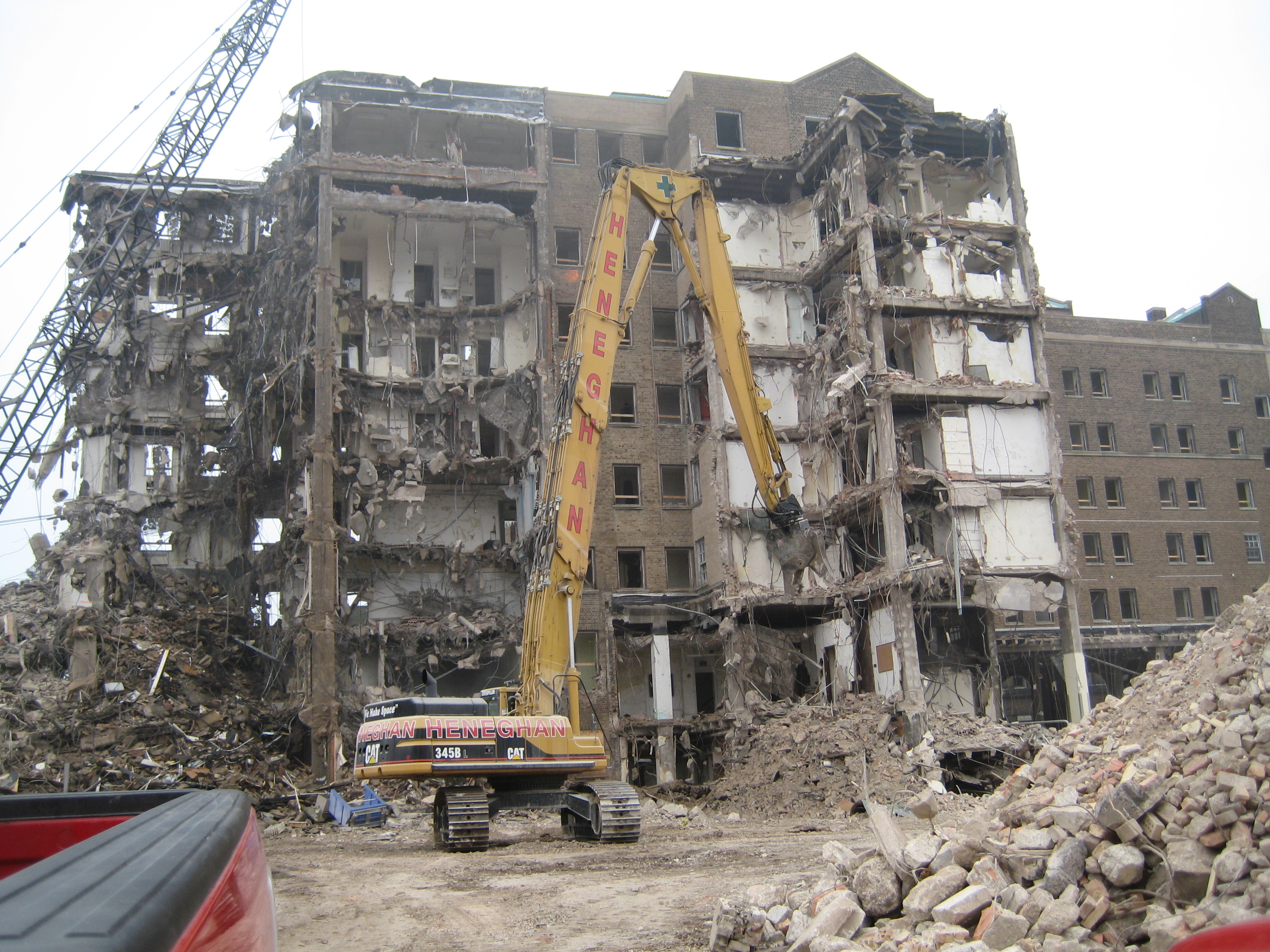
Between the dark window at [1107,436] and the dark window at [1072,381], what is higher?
the dark window at [1072,381]

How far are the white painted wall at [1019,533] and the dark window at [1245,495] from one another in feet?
102

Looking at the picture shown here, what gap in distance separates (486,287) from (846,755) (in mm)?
21618

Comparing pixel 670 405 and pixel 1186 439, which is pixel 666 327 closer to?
pixel 670 405

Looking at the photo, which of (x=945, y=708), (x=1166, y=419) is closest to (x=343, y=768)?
(x=945, y=708)

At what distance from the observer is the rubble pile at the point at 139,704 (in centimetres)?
2697

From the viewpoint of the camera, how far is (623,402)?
131 feet

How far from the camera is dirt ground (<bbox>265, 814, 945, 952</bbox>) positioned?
1107 cm

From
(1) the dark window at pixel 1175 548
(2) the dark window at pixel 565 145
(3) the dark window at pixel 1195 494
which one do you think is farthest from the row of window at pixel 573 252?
(3) the dark window at pixel 1195 494

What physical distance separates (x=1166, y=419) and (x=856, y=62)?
2726cm

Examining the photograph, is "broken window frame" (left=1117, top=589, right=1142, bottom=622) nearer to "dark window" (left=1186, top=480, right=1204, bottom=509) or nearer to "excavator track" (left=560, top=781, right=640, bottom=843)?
"dark window" (left=1186, top=480, right=1204, bottom=509)

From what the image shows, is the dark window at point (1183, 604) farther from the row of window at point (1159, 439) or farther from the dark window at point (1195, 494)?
the row of window at point (1159, 439)

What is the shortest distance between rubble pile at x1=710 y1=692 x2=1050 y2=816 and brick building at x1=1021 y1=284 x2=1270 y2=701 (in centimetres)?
2528

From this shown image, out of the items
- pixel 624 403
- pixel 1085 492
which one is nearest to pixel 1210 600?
pixel 1085 492

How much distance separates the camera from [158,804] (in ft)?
12.4
